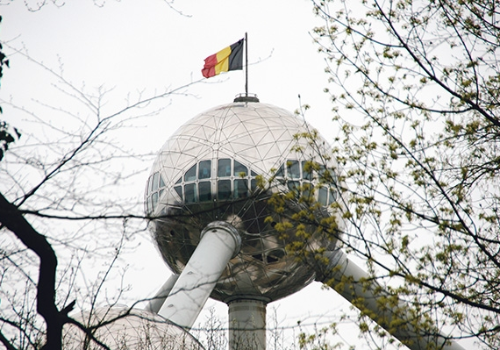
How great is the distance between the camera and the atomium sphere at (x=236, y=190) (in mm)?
18281

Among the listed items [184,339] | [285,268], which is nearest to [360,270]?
[285,268]

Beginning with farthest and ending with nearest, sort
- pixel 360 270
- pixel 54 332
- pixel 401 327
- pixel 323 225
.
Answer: pixel 360 270 → pixel 323 225 → pixel 401 327 → pixel 54 332

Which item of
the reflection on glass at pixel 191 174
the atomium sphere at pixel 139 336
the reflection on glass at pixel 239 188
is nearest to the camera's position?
the atomium sphere at pixel 139 336

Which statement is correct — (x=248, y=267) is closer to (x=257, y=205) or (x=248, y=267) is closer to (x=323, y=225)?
(x=257, y=205)

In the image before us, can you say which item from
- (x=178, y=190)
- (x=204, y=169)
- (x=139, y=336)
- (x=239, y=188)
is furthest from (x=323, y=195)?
(x=139, y=336)

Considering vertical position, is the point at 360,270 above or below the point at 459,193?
above

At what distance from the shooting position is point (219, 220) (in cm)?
1864

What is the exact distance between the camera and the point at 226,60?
2289 cm

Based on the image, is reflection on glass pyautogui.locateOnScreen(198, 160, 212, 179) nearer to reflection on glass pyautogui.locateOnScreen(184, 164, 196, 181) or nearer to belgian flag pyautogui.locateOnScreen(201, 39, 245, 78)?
reflection on glass pyautogui.locateOnScreen(184, 164, 196, 181)

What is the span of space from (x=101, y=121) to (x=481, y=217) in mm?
4690

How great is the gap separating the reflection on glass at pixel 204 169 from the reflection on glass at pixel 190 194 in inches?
13.1

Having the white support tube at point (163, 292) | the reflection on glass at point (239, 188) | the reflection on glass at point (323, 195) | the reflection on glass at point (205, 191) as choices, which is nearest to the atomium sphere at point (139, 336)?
the reflection on glass at point (205, 191)

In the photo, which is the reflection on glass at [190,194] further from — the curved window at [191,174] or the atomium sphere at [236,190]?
the curved window at [191,174]

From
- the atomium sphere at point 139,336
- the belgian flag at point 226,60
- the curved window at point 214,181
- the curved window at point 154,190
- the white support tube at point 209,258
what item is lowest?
the atomium sphere at point 139,336
